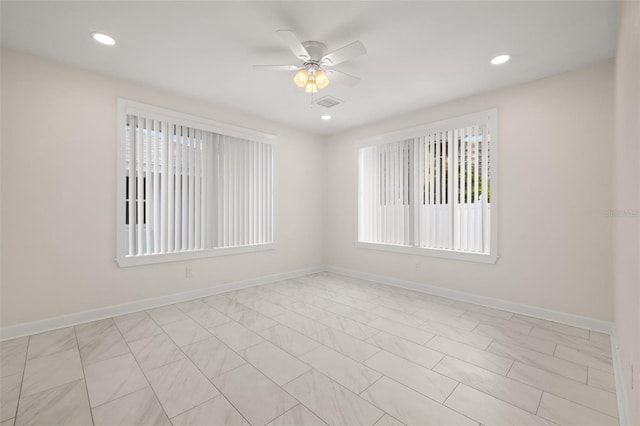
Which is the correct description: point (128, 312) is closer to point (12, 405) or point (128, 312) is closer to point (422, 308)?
point (12, 405)

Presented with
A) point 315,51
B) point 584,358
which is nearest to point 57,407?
point 315,51

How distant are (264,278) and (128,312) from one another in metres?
1.95

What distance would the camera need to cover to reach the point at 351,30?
93.7 inches

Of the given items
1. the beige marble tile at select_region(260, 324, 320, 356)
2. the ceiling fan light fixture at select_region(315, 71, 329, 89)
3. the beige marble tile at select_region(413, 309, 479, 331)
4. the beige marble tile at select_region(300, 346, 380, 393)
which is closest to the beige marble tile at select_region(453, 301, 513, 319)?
the beige marble tile at select_region(413, 309, 479, 331)

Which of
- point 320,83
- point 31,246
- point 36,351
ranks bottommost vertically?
point 36,351

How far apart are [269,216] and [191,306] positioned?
1900mm

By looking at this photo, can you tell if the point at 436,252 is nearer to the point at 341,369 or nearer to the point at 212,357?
the point at 341,369

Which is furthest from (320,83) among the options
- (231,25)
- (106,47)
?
(106,47)

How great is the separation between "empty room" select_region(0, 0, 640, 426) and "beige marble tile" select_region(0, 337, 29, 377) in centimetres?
3

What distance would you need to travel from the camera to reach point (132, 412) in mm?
1681

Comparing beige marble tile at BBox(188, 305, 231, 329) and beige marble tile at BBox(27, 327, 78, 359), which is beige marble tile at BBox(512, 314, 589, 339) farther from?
beige marble tile at BBox(27, 327, 78, 359)

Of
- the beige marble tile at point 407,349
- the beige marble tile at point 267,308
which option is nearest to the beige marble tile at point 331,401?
the beige marble tile at point 407,349

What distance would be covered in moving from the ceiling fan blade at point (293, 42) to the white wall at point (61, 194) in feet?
7.29

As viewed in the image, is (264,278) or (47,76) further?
(264,278)
